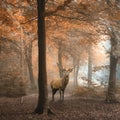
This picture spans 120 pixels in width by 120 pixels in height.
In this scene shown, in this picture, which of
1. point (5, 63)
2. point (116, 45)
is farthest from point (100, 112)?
point (5, 63)

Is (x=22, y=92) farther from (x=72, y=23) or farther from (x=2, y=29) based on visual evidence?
(x=72, y=23)

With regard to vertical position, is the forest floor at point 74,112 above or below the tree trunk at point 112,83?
below

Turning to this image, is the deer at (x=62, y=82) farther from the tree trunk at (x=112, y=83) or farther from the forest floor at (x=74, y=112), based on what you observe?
the tree trunk at (x=112, y=83)

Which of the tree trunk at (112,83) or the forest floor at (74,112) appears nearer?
the forest floor at (74,112)

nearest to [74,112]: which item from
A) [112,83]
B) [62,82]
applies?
[62,82]

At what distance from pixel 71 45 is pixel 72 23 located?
15596mm

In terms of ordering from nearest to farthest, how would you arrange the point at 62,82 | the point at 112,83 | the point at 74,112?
1. the point at 74,112
2. the point at 62,82
3. the point at 112,83

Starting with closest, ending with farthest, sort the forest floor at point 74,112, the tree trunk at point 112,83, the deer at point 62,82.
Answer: the forest floor at point 74,112 → the deer at point 62,82 → the tree trunk at point 112,83

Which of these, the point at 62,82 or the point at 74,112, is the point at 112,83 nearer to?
the point at 62,82

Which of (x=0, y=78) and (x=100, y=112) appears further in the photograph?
(x=0, y=78)

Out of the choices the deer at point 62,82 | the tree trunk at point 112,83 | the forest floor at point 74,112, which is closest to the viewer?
the forest floor at point 74,112

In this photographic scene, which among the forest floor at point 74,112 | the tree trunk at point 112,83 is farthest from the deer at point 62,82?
the tree trunk at point 112,83

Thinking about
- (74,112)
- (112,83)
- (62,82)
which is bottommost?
(74,112)

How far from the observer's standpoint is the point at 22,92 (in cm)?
2536
